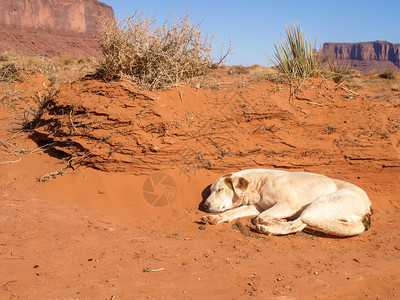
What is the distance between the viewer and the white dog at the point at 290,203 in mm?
4652

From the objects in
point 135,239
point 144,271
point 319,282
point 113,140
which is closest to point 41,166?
point 113,140

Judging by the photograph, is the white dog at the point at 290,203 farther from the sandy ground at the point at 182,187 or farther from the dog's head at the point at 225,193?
the sandy ground at the point at 182,187

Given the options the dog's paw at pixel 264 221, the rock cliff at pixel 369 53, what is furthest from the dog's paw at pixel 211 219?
the rock cliff at pixel 369 53

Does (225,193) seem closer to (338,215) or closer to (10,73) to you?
(338,215)

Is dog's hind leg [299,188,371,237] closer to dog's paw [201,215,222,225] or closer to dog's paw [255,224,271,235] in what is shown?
dog's paw [255,224,271,235]

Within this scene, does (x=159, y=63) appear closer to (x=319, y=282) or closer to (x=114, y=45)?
(x=114, y=45)

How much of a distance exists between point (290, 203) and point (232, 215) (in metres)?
0.85

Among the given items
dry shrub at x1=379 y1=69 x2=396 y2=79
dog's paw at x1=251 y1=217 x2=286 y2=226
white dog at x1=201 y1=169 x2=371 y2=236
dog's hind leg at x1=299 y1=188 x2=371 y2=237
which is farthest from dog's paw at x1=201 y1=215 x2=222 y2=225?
dry shrub at x1=379 y1=69 x2=396 y2=79

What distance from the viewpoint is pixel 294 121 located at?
6.39 meters

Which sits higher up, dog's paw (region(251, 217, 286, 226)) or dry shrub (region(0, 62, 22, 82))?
dry shrub (region(0, 62, 22, 82))

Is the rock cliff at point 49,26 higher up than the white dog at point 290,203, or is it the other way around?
the rock cliff at point 49,26

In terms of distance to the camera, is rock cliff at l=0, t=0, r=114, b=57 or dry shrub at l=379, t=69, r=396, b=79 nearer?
dry shrub at l=379, t=69, r=396, b=79

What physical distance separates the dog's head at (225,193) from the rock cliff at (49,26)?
46.1 metres

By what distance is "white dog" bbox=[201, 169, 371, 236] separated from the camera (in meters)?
4.65
